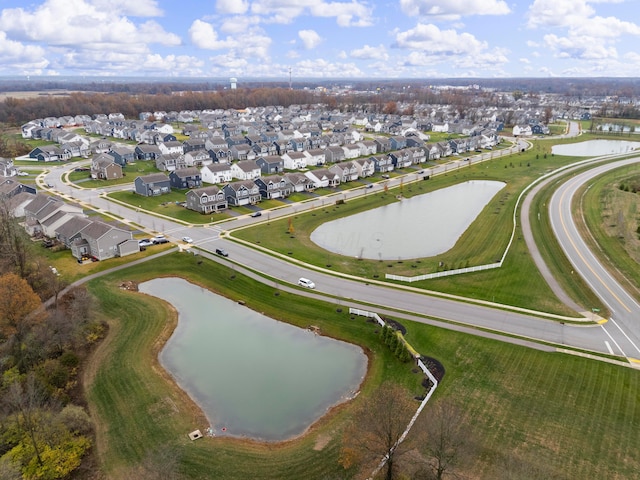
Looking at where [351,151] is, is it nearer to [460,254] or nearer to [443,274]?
[460,254]

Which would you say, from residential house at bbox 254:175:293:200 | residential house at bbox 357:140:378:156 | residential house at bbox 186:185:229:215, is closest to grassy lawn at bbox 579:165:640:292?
residential house at bbox 254:175:293:200

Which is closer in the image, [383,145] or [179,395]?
[179,395]

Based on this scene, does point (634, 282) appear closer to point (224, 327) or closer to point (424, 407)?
point (424, 407)

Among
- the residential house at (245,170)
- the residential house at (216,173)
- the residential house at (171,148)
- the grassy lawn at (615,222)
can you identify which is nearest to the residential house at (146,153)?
the residential house at (171,148)

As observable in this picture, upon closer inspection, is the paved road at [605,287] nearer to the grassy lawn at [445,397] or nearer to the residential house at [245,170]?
the grassy lawn at [445,397]

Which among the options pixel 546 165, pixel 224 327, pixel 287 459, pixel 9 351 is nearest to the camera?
pixel 287 459

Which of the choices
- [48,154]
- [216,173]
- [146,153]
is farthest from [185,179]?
[48,154]

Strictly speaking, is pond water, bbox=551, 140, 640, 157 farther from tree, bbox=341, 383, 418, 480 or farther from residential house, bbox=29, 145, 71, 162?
residential house, bbox=29, 145, 71, 162

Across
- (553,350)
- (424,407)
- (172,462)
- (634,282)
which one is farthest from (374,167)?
(172,462)
